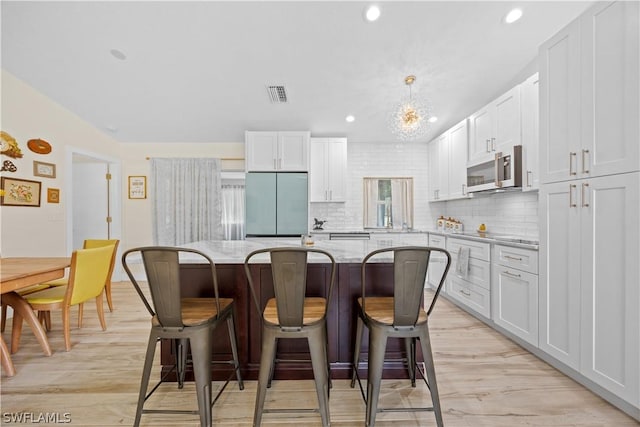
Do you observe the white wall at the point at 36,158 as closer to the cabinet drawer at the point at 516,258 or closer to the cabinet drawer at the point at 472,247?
the cabinet drawer at the point at 472,247

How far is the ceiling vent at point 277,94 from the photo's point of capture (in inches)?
144

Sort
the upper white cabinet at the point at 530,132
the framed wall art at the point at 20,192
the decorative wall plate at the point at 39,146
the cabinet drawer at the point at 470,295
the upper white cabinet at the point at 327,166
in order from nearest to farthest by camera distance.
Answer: the upper white cabinet at the point at 530,132 → the cabinet drawer at the point at 470,295 → the framed wall art at the point at 20,192 → the decorative wall plate at the point at 39,146 → the upper white cabinet at the point at 327,166

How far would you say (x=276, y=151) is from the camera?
4488mm

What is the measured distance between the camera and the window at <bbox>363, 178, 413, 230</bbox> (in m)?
5.14

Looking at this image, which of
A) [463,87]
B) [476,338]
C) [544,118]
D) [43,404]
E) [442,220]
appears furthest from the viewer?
[442,220]

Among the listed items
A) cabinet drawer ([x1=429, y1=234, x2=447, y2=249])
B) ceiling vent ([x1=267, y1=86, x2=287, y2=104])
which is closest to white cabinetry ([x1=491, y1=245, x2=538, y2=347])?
cabinet drawer ([x1=429, y1=234, x2=447, y2=249])

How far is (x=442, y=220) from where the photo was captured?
4719 millimetres

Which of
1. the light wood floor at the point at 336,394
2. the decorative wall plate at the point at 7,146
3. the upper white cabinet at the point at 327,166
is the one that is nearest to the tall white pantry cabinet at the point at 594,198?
the light wood floor at the point at 336,394

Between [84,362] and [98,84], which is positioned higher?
[98,84]

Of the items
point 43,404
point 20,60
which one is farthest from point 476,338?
point 20,60

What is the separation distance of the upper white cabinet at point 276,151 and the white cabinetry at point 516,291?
9.40ft

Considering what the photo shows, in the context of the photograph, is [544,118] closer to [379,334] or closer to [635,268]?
[635,268]

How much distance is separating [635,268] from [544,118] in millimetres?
1197

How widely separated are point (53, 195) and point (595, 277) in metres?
5.66
